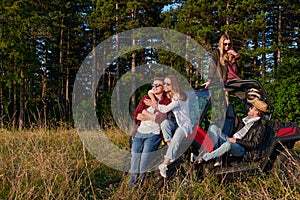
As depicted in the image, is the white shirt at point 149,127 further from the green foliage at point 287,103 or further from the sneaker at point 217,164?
the green foliage at point 287,103

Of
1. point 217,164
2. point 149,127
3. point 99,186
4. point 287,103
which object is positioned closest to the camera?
point 217,164

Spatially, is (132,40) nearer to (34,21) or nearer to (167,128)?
(34,21)

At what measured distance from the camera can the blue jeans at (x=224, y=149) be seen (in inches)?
153

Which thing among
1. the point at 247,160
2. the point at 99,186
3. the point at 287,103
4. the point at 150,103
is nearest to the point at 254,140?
the point at 247,160

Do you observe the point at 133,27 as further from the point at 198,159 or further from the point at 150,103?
the point at 198,159

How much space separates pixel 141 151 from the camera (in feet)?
13.7

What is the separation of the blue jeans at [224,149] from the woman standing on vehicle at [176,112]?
351 mm

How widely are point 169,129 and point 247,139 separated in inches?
39.5

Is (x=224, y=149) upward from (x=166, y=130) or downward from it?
downward

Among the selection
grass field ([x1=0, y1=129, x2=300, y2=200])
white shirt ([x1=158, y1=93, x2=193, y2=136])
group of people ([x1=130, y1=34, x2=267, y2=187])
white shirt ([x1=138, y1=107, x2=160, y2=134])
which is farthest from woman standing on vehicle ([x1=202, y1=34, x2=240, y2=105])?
grass field ([x1=0, y1=129, x2=300, y2=200])

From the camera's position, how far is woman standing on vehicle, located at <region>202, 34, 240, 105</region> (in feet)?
17.4

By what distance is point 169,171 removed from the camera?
12.7ft

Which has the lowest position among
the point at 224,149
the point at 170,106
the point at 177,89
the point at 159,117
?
the point at 224,149

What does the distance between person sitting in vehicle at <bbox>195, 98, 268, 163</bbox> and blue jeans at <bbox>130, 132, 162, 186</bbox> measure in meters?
0.56
